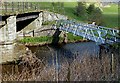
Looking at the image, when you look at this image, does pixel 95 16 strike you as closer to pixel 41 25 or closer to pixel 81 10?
pixel 81 10

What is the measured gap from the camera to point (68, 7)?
6078cm

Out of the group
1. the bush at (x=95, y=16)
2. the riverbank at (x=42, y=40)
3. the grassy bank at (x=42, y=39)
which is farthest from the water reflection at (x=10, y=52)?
the bush at (x=95, y=16)

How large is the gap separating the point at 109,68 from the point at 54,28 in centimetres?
2992

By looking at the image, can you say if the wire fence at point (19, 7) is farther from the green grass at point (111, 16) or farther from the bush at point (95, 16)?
the green grass at point (111, 16)

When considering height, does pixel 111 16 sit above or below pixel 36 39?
above

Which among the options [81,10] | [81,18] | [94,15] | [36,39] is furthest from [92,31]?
[81,10]

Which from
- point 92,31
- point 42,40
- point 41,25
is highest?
point 92,31

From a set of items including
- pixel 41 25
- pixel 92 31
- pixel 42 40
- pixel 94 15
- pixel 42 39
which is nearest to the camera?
pixel 92 31

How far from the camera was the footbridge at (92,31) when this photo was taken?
104ft

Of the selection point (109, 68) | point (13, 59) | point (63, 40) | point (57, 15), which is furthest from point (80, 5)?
point (109, 68)

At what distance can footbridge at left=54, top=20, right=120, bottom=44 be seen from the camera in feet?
104

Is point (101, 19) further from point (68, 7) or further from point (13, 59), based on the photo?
point (13, 59)

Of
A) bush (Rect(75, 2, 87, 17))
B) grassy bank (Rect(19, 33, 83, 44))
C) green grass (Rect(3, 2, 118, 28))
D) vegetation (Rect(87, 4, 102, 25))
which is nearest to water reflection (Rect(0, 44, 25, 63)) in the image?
grassy bank (Rect(19, 33, 83, 44))

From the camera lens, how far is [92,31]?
1473 inches
